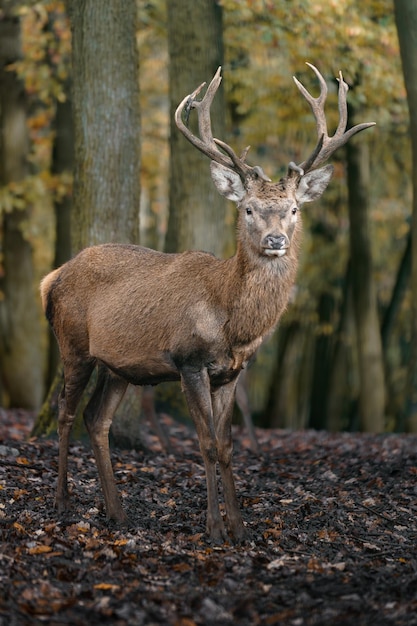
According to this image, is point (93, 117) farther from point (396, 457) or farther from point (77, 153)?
point (396, 457)

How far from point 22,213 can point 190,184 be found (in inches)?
193

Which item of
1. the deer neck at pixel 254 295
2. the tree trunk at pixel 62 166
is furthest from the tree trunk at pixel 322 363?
the deer neck at pixel 254 295

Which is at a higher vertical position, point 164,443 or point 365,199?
point 365,199

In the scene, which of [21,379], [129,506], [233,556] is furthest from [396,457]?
[21,379]

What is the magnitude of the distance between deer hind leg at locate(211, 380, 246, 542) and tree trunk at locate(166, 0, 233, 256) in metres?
5.69

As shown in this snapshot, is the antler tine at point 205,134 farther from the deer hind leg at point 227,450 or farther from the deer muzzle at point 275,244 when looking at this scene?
the deer hind leg at point 227,450

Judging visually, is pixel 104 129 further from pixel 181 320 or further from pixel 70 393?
pixel 181 320

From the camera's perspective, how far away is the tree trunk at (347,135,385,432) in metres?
16.8

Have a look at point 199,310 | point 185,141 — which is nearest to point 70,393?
point 199,310

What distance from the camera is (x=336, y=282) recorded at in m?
20.9

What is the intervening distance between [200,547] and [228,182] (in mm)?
2576

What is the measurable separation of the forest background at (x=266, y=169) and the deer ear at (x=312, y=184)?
312 centimetres

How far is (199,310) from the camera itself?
7457 millimetres

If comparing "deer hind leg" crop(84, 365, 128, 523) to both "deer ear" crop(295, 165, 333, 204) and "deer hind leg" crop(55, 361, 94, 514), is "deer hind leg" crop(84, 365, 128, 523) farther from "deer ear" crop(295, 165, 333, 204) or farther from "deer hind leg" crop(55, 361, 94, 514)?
"deer ear" crop(295, 165, 333, 204)
